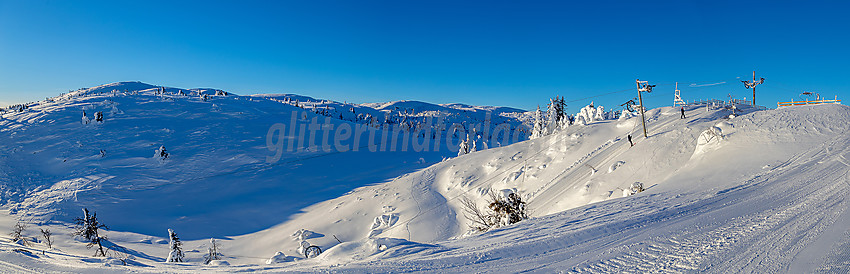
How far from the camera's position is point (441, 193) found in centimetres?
3038

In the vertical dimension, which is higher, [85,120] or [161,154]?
[85,120]

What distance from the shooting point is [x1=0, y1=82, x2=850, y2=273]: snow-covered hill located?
20.7 feet

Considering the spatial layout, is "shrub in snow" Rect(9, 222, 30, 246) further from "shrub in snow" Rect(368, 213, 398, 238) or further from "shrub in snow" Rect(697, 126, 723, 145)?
"shrub in snow" Rect(697, 126, 723, 145)

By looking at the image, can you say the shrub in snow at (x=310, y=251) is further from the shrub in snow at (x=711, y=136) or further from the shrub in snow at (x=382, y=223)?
the shrub in snow at (x=711, y=136)

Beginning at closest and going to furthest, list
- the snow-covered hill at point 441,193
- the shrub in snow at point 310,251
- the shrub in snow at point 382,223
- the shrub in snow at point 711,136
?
the snow-covered hill at point 441,193, the shrub in snow at point 310,251, the shrub in snow at point 711,136, the shrub in snow at point 382,223

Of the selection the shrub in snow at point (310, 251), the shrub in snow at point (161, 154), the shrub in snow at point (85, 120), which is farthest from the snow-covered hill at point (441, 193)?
the shrub in snow at point (85, 120)

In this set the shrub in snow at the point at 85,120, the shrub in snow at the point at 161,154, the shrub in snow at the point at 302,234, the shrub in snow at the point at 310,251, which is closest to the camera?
the shrub in snow at the point at 310,251

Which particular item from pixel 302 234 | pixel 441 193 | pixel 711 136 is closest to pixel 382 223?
pixel 302 234

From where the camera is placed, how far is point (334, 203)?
3562cm

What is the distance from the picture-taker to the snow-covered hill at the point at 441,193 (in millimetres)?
6320

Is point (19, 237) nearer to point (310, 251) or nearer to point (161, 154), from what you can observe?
point (310, 251)

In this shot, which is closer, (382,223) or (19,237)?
(19,237)

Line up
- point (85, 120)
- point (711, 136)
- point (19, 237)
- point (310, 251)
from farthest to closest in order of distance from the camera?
1. point (85, 120)
2. point (310, 251)
3. point (19, 237)
4. point (711, 136)

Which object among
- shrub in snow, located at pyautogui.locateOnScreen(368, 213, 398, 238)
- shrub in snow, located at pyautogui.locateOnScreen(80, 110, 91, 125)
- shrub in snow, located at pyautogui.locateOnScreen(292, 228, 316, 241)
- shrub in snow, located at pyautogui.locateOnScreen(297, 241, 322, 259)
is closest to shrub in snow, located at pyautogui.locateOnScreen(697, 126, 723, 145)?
shrub in snow, located at pyautogui.locateOnScreen(297, 241, 322, 259)
